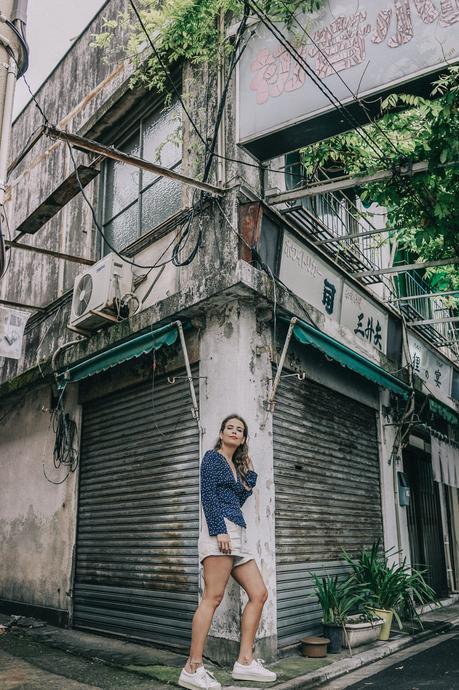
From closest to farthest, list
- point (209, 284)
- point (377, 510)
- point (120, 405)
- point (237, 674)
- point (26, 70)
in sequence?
point (237, 674) < point (26, 70) < point (209, 284) < point (120, 405) < point (377, 510)

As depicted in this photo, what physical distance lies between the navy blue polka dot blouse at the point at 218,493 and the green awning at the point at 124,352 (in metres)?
1.97

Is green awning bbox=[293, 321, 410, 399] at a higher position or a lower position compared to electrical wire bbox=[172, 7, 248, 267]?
lower

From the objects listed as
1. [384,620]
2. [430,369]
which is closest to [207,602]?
[384,620]

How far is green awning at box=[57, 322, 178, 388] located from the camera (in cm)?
693

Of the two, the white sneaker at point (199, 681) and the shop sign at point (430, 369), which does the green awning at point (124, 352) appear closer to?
the white sneaker at point (199, 681)

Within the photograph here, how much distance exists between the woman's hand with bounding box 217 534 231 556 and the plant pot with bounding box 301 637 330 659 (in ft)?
6.88

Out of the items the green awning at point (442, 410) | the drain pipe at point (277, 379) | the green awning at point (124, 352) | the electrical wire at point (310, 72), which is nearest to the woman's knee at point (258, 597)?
the drain pipe at point (277, 379)

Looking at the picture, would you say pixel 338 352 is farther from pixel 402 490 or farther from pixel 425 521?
pixel 425 521

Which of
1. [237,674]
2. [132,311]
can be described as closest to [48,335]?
[132,311]

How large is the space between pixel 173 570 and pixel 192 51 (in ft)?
21.4

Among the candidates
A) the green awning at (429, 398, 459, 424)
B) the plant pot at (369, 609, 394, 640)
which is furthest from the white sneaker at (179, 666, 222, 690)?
the green awning at (429, 398, 459, 424)

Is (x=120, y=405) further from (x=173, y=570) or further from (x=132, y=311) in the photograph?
(x=173, y=570)

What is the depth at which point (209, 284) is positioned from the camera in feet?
21.7

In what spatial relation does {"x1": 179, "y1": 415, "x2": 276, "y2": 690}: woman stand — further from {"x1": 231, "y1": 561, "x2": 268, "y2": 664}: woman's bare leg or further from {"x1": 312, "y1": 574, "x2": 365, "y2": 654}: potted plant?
{"x1": 312, "y1": 574, "x2": 365, "y2": 654}: potted plant
